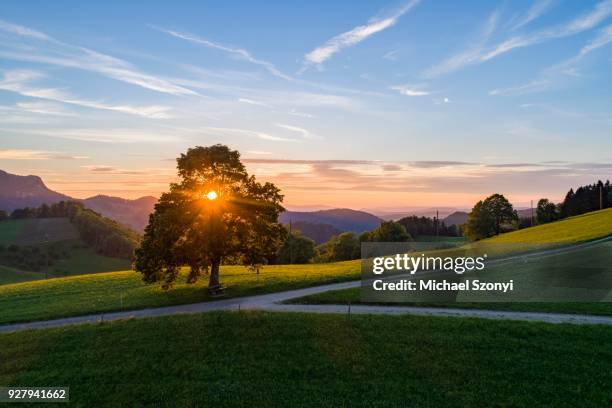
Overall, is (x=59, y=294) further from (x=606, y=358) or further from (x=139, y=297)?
(x=606, y=358)

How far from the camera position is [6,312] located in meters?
35.6

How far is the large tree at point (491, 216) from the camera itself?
10044 centimetres

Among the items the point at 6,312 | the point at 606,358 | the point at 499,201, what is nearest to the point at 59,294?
the point at 6,312

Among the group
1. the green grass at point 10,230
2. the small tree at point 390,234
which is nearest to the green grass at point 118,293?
the small tree at point 390,234

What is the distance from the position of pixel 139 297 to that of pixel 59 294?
11.7m

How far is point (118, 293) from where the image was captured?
40875 mm

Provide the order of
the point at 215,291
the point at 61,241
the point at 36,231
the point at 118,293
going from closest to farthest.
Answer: the point at 215,291, the point at 118,293, the point at 61,241, the point at 36,231

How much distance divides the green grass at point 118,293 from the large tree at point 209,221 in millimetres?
1974

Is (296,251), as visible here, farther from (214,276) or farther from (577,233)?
(214,276)

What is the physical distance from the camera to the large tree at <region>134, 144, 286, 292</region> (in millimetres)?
35500

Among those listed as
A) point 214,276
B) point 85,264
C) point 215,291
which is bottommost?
point 85,264

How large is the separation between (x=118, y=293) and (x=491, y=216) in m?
85.4

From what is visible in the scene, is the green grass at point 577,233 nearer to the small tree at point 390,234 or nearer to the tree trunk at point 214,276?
the small tree at point 390,234

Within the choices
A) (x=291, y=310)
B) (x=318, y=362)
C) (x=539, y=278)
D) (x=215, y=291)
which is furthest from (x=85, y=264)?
(x=318, y=362)
